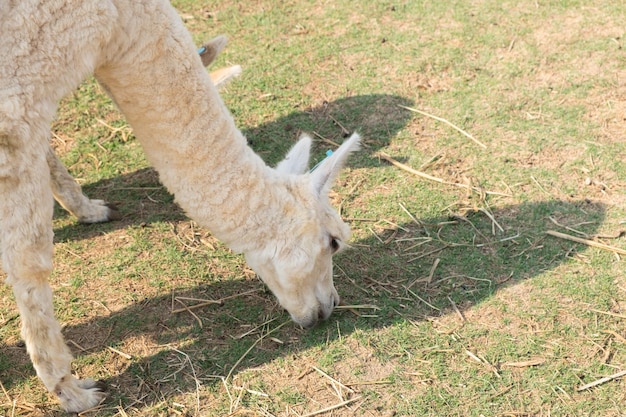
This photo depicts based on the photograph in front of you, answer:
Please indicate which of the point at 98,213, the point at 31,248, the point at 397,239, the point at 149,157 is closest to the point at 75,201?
the point at 98,213

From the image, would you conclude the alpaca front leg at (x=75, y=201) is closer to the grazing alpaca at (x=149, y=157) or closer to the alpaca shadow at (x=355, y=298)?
the alpaca shadow at (x=355, y=298)

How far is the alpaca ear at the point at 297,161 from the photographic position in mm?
3779

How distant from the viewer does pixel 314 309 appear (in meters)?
3.73

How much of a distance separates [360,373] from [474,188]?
5.69ft

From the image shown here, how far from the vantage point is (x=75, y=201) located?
14.8 ft

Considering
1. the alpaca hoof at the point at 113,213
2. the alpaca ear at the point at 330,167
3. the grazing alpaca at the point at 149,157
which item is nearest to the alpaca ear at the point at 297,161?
the grazing alpaca at the point at 149,157

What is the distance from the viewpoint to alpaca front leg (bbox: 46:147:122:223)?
4.43 meters

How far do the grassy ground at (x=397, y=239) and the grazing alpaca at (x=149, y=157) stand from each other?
0.36 metres

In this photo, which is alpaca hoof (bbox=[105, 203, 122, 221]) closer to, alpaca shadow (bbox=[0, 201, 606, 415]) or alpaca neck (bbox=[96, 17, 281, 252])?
alpaca shadow (bbox=[0, 201, 606, 415])

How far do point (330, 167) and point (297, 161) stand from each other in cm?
32

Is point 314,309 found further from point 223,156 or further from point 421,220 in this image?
point 421,220

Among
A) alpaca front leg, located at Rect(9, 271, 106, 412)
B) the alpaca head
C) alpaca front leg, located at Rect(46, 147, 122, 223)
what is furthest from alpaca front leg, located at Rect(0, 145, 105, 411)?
alpaca front leg, located at Rect(46, 147, 122, 223)

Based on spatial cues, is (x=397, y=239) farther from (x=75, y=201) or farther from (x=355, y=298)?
(x=75, y=201)

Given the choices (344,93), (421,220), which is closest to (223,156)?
(421,220)
